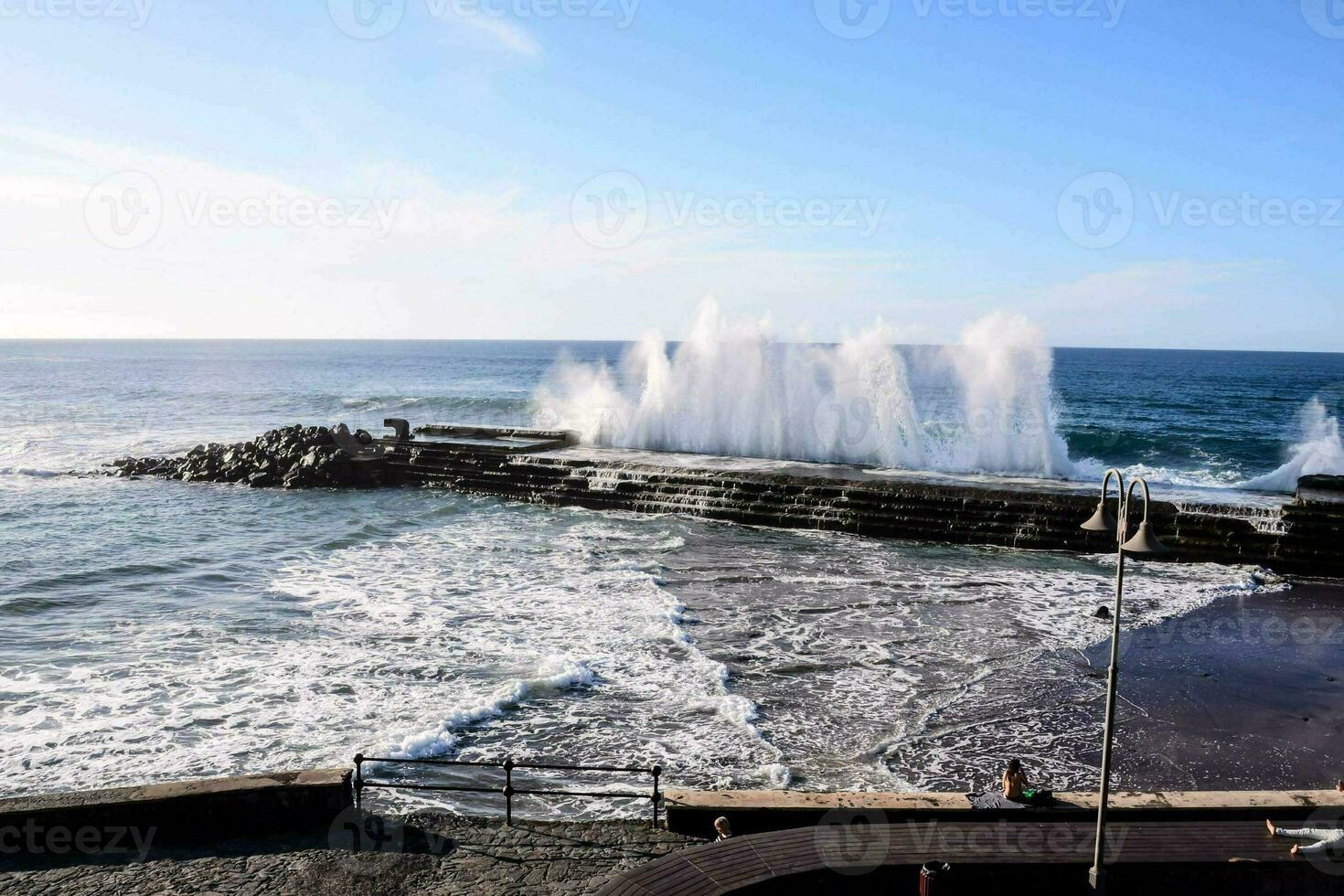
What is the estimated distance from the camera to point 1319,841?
7.63m

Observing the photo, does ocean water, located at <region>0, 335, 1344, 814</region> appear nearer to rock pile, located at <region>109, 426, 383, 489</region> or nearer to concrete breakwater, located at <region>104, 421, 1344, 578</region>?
concrete breakwater, located at <region>104, 421, 1344, 578</region>

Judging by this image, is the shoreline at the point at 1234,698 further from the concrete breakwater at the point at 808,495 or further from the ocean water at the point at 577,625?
the concrete breakwater at the point at 808,495

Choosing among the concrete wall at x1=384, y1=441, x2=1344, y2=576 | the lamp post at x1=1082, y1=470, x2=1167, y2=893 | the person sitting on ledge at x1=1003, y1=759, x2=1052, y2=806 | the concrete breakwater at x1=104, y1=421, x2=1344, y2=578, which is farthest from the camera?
the concrete breakwater at x1=104, y1=421, x2=1344, y2=578

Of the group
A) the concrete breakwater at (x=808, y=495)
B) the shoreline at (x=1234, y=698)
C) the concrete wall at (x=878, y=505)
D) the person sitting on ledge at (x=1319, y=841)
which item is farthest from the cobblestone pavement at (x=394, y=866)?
the concrete breakwater at (x=808, y=495)

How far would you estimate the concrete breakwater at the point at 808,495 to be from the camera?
21359mm

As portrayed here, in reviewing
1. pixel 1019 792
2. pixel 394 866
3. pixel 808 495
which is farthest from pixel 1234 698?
pixel 808 495

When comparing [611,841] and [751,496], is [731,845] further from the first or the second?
[751,496]

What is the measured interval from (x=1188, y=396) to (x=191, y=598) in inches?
3232

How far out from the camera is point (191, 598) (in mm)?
17906

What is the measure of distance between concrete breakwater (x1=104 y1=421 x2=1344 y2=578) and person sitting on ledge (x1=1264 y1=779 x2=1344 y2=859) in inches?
590

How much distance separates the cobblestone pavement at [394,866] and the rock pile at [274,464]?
83.2 ft

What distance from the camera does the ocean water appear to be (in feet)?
36.9

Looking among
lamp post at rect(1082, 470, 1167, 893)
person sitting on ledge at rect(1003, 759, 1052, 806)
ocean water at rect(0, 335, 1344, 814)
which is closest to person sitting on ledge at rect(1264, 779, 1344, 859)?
lamp post at rect(1082, 470, 1167, 893)

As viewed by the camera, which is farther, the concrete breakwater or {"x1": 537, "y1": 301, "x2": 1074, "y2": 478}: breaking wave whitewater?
{"x1": 537, "y1": 301, "x2": 1074, "y2": 478}: breaking wave whitewater
